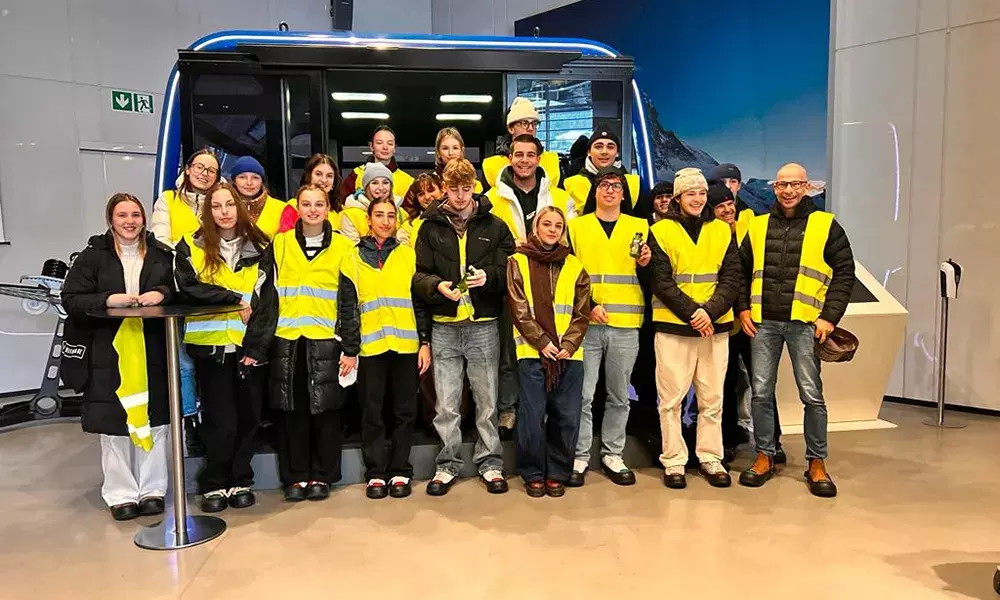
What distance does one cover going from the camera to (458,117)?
482 cm

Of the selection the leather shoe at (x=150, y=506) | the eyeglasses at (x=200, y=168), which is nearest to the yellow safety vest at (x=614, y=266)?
the eyeglasses at (x=200, y=168)

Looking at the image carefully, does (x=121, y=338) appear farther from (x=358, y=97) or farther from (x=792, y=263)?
(x=792, y=263)

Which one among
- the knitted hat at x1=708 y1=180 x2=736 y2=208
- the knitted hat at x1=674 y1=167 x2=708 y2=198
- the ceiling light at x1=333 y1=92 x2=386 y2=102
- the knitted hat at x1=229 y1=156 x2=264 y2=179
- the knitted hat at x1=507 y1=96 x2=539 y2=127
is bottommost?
the knitted hat at x1=708 y1=180 x2=736 y2=208

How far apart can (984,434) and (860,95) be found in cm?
298

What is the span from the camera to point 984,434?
502 centimetres

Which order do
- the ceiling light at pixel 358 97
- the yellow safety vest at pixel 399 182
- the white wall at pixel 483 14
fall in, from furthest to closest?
the white wall at pixel 483 14
the ceiling light at pixel 358 97
the yellow safety vest at pixel 399 182

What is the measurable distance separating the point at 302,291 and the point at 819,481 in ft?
9.02

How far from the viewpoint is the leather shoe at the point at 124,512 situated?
3452 millimetres

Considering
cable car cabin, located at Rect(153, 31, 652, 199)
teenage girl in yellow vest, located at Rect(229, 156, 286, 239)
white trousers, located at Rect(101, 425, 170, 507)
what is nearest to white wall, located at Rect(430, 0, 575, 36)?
cable car cabin, located at Rect(153, 31, 652, 199)

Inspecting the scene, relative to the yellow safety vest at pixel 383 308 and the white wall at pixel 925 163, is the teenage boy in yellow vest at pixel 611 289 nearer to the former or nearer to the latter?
the yellow safety vest at pixel 383 308

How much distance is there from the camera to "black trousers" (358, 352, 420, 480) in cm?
363

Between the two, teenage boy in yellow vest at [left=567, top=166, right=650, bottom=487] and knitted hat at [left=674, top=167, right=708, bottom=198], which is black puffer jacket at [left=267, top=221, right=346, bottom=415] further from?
knitted hat at [left=674, top=167, right=708, bottom=198]

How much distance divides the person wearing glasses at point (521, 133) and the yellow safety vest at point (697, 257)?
2.56 ft

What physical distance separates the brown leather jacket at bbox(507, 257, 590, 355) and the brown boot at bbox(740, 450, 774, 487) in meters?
1.15
